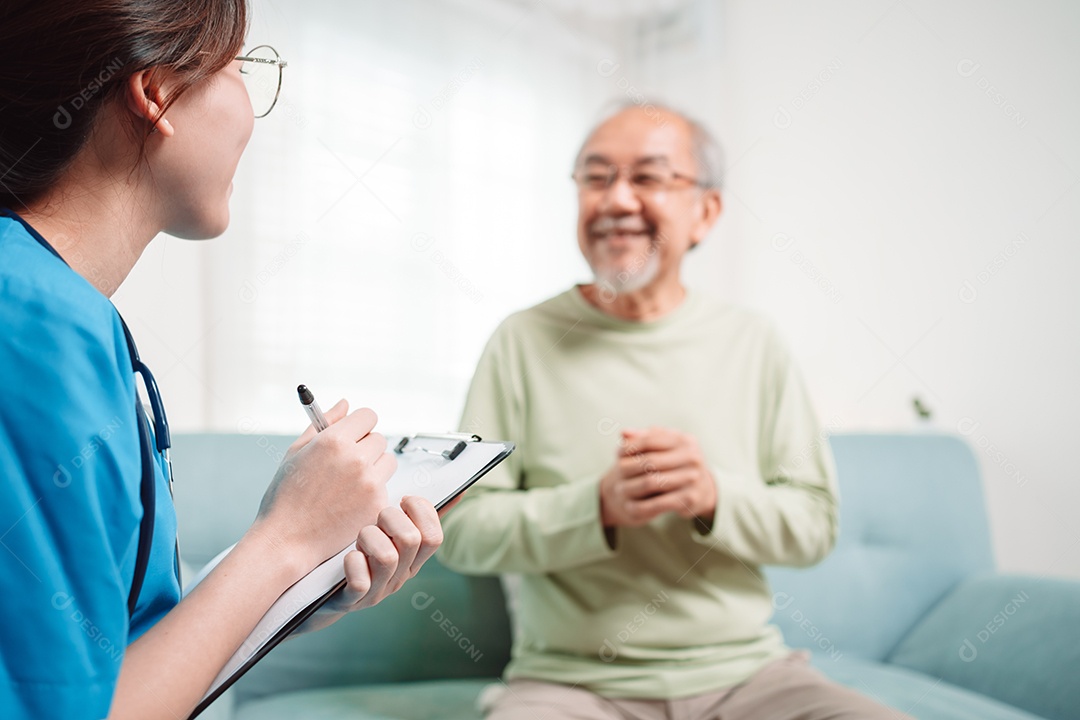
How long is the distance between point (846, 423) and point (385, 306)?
142 cm

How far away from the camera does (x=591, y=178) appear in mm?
1501

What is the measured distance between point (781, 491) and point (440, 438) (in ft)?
2.30

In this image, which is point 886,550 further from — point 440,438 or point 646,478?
point 440,438

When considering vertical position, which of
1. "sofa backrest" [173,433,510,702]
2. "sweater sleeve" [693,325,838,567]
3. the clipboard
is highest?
the clipboard

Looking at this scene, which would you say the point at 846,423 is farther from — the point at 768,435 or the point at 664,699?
the point at 664,699

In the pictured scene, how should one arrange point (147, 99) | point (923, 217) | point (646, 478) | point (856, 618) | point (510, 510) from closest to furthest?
point (147, 99) → point (646, 478) → point (510, 510) → point (856, 618) → point (923, 217)

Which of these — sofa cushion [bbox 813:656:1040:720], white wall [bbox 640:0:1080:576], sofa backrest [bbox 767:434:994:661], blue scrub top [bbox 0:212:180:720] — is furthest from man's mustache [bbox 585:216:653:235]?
white wall [bbox 640:0:1080:576]

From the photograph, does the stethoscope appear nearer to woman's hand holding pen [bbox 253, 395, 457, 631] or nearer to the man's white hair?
woman's hand holding pen [bbox 253, 395, 457, 631]

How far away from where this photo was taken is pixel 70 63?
25.8 inches

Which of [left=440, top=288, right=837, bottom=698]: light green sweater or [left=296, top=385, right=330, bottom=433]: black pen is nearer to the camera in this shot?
[left=296, top=385, right=330, bottom=433]: black pen

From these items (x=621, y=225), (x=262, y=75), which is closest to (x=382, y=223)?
(x=621, y=225)

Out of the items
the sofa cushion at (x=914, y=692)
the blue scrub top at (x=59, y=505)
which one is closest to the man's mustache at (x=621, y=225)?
the sofa cushion at (x=914, y=692)

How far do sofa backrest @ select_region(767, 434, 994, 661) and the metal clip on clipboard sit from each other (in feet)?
3.69

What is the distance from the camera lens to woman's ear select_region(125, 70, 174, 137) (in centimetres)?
69
